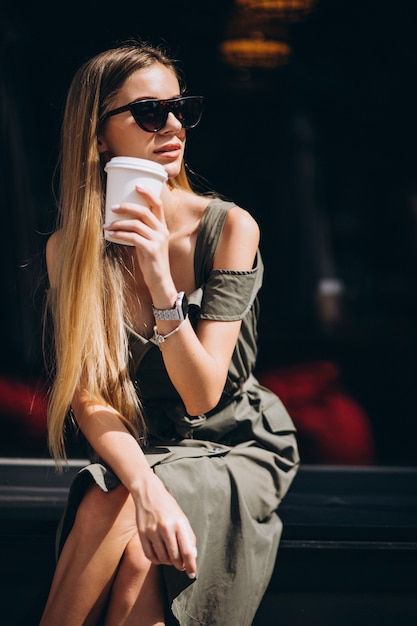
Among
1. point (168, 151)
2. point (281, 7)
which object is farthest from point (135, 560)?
point (281, 7)

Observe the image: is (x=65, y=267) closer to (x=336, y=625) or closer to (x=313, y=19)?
(x=336, y=625)

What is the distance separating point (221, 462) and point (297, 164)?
190 cm

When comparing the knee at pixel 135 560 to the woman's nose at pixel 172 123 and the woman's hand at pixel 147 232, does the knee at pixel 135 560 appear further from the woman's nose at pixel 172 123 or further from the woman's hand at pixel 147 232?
the woman's nose at pixel 172 123

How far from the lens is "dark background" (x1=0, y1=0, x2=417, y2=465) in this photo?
3.38m

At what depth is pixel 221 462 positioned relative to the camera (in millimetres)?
2029

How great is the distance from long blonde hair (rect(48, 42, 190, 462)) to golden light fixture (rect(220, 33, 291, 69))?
148cm

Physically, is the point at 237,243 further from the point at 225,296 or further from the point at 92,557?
the point at 92,557

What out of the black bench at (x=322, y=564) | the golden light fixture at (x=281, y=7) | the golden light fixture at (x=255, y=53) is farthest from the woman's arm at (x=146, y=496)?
the golden light fixture at (x=281, y=7)

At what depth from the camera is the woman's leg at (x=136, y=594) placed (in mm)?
1797

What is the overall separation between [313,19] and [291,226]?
0.86m

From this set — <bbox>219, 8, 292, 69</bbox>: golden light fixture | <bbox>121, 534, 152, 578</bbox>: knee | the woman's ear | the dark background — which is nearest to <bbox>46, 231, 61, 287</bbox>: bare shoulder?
the woman's ear

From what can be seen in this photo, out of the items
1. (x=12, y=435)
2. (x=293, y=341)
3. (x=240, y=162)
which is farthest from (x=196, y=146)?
(x=12, y=435)

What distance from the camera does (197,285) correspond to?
2135mm

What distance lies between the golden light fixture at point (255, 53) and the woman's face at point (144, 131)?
4.96 feet
